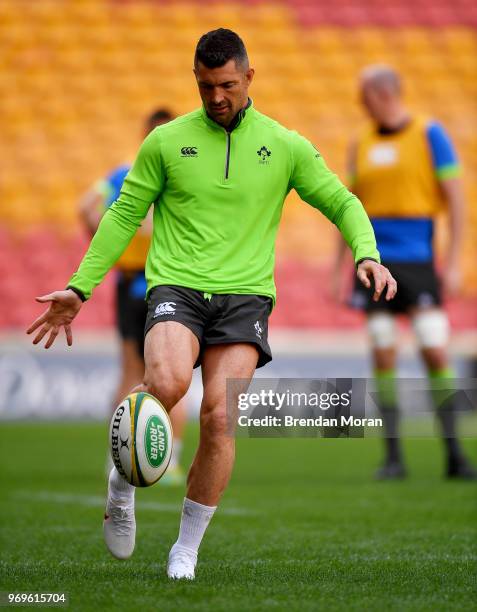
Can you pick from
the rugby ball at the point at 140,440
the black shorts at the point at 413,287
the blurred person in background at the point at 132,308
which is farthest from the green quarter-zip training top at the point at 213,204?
the black shorts at the point at 413,287

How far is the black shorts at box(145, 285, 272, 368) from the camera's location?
4223 mm

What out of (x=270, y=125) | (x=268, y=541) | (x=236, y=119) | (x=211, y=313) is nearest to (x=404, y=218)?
(x=268, y=541)

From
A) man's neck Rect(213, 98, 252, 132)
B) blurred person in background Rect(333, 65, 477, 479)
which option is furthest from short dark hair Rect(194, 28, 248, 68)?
blurred person in background Rect(333, 65, 477, 479)

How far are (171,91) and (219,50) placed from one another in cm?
1354

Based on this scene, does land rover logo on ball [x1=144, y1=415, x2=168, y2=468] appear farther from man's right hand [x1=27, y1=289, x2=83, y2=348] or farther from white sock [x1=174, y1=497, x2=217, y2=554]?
man's right hand [x1=27, y1=289, x2=83, y2=348]

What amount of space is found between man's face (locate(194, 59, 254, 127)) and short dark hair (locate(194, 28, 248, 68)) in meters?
0.02

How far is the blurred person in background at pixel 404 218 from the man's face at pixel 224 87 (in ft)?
13.3

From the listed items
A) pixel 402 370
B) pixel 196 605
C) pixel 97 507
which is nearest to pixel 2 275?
pixel 402 370

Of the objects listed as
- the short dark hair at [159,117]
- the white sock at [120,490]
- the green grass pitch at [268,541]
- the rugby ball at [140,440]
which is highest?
the short dark hair at [159,117]

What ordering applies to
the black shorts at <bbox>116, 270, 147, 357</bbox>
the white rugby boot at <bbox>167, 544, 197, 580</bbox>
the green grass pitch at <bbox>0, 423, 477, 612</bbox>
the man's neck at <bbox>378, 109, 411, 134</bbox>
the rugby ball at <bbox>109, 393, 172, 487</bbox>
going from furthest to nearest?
the man's neck at <bbox>378, 109, 411, 134</bbox> < the black shorts at <bbox>116, 270, 147, 357</bbox> < the white rugby boot at <bbox>167, 544, 197, 580</bbox> < the rugby ball at <bbox>109, 393, 172, 487</bbox> < the green grass pitch at <bbox>0, 423, 477, 612</bbox>

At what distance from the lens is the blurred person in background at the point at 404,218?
810 centimetres

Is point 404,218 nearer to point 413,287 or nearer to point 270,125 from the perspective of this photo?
point 413,287

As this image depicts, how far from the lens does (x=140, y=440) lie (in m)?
3.94

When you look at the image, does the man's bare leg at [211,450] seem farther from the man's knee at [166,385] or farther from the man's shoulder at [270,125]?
the man's shoulder at [270,125]
